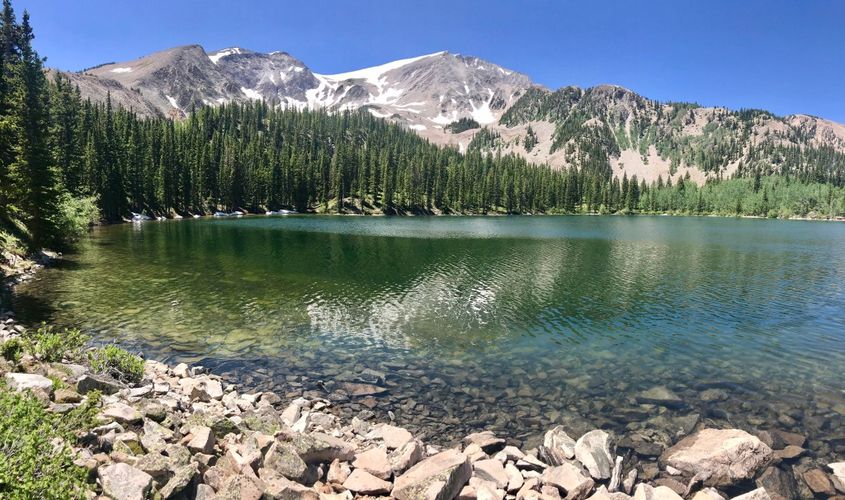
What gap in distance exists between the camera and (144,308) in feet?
100

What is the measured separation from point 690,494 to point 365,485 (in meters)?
9.52

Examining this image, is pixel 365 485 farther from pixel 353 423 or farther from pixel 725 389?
pixel 725 389

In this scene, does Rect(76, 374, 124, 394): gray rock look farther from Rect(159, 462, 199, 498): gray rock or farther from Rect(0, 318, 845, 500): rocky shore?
Rect(159, 462, 199, 498): gray rock

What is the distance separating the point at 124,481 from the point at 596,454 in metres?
12.4

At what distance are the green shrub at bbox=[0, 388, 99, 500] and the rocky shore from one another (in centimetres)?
38

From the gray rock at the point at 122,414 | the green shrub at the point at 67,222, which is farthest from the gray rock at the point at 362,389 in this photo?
the green shrub at the point at 67,222

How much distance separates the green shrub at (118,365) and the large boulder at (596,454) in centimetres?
1566

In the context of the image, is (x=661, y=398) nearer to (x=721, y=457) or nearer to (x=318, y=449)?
(x=721, y=457)

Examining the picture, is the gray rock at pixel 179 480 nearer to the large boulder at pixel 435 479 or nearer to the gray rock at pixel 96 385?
the large boulder at pixel 435 479

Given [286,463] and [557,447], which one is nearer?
[286,463]

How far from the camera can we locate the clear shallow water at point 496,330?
18.0 metres

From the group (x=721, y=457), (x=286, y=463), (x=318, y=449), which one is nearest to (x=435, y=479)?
(x=318, y=449)

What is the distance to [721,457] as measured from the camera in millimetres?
13516

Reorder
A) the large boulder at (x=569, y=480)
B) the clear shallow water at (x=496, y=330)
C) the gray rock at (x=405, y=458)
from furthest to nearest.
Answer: the clear shallow water at (x=496, y=330) → the gray rock at (x=405, y=458) → the large boulder at (x=569, y=480)
